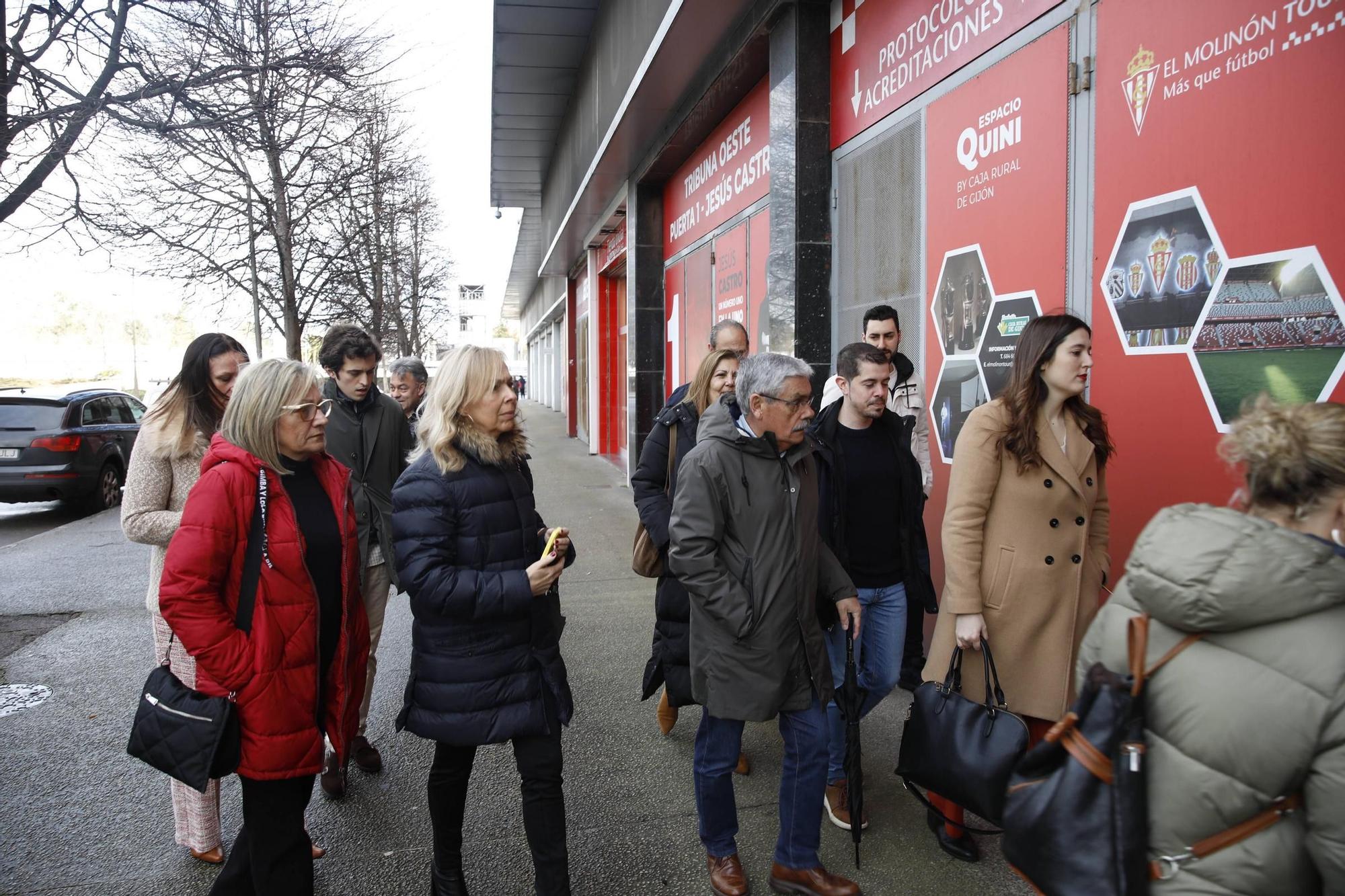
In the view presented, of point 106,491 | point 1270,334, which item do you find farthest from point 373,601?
point 106,491

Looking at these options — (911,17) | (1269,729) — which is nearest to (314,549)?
(1269,729)

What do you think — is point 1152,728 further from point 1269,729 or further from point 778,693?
point 778,693

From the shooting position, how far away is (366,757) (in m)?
3.98

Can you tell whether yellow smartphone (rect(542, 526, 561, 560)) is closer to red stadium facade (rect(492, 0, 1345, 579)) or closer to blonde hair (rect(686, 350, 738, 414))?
blonde hair (rect(686, 350, 738, 414))

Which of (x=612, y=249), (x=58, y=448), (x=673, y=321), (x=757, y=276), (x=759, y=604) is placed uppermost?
(x=612, y=249)

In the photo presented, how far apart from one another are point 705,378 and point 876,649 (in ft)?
4.66

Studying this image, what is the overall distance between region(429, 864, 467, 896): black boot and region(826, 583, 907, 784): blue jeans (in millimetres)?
1475

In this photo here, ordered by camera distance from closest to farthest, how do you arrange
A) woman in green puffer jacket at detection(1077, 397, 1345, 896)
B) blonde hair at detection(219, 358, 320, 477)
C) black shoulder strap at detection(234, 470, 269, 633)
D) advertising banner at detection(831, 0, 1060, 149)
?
woman in green puffer jacket at detection(1077, 397, 1345, 896) → black shoulder strap at detection(234, 470, 269, 633) → blonde hair at detection(219, 358, 320, 477) → advertising banner at detection(831, 0, 1060, 149)

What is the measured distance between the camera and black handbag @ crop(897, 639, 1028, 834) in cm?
258

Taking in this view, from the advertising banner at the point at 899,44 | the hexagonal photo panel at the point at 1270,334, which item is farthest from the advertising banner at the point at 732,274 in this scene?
the hexagonal photo panel at the point at 1270,334

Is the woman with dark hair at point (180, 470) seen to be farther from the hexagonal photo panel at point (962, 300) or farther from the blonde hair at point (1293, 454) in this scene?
the hexagonal photo panel at point (962, 300)

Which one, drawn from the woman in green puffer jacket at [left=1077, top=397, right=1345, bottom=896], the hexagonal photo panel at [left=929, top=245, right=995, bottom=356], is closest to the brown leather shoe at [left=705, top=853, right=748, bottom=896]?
the woman in green puffer jacket at [left=1077, top=397, right=1345, bottom=896]

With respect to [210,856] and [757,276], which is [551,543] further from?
[757,276]

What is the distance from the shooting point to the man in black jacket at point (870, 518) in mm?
3504
